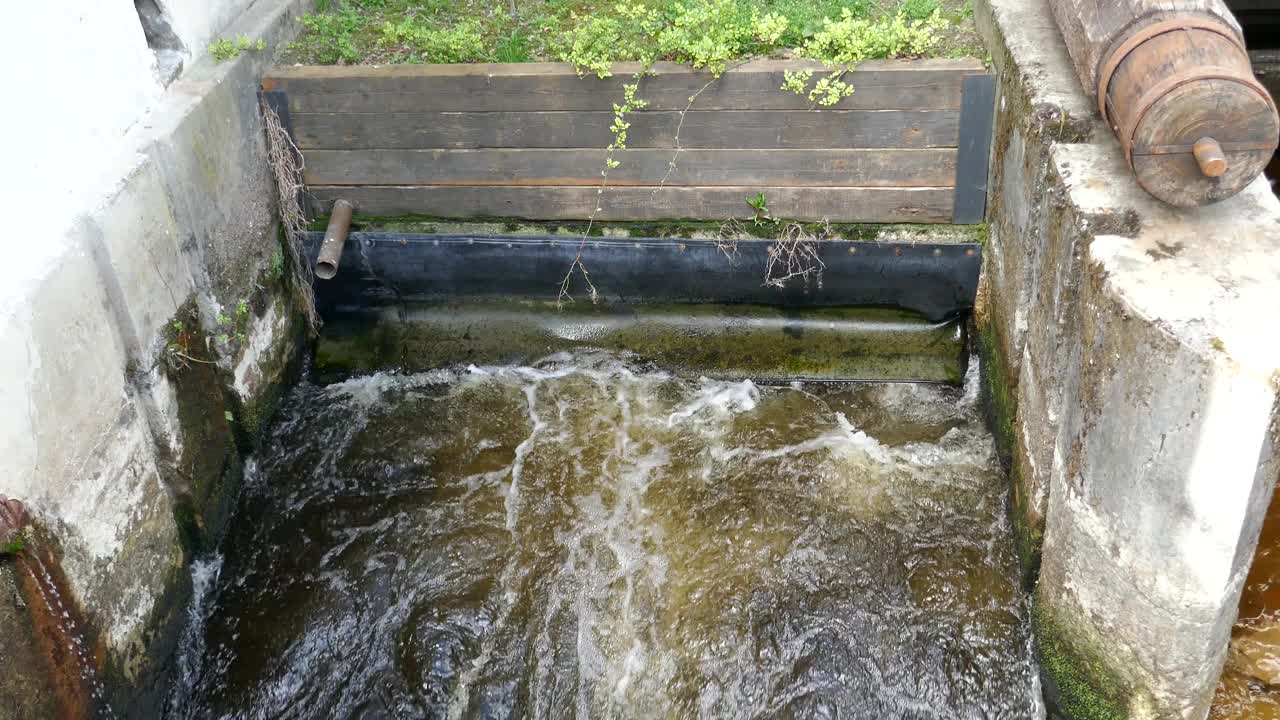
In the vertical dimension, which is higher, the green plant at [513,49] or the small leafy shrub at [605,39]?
the small leafy shrub at [605,39]

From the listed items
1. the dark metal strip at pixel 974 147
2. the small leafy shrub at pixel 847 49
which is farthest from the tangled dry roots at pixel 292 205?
the dark metal strip at pixel 974 147

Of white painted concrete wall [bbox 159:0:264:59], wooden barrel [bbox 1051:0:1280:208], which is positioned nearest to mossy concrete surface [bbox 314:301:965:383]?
white painted concrete wall [bbox 159:0:264:59]

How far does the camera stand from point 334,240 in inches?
219

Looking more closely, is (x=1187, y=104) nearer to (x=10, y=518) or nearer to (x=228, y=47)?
(x=10, y=518)

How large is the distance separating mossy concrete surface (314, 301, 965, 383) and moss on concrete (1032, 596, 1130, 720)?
1894mm

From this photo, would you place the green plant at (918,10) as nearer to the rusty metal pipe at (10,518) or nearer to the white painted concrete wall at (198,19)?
the white painted concrete wall at (198,19)

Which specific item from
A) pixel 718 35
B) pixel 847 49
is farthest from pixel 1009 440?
pixel 718 35

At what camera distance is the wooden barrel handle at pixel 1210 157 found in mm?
3252

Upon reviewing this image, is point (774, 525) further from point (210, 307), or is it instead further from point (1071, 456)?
point (210, 307)

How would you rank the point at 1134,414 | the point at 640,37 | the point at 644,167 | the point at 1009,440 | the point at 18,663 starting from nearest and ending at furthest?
1. the point at 1134,414
2. the point at 18,663
3. the point at 1009,440
4. the point at 644,167
5. the point at 640,37

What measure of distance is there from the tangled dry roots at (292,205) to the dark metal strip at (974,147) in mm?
3668

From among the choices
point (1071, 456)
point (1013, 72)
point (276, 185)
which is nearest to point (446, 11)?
point (276, 185)

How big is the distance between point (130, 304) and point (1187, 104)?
4.16 meters

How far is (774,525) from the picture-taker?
4.90 metres
